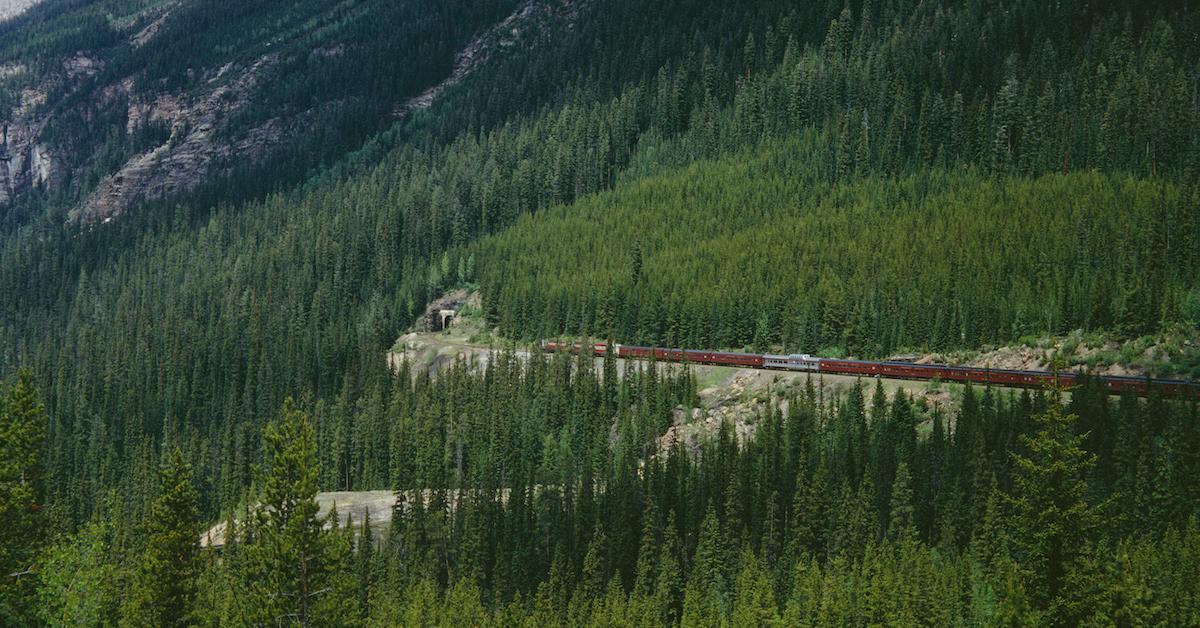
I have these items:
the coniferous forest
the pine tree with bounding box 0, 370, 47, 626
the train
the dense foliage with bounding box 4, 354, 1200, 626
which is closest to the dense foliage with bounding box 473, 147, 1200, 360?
the coniferous forest

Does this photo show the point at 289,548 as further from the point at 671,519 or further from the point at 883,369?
the point at 883,369

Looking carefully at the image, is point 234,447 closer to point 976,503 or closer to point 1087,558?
point 976,503

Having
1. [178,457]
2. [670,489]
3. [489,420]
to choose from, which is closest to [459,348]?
[489,420]

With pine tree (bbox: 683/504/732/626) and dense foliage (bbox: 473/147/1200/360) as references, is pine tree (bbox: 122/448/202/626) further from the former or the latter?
dense foliage (bbox: 473/147/1200/360)

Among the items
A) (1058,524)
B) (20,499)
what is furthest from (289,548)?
(1058,524)

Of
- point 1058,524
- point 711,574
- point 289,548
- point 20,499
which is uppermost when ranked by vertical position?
point 20,499
